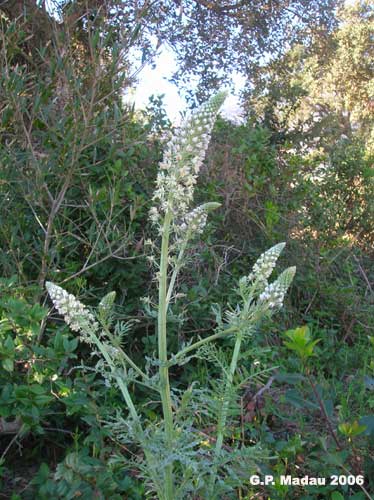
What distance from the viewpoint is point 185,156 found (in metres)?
2.13

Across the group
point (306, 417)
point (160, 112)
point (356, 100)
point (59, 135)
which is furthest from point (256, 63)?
point (356, 100)

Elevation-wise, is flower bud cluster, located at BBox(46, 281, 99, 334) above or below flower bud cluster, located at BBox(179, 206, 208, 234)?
below

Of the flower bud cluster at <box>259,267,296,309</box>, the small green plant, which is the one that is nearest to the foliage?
the small green plant

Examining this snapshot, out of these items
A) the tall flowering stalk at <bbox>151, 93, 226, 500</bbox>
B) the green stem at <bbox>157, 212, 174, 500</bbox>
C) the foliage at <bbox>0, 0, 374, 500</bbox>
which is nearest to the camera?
the green stem at <bbox>157, 212, 174, 500</bbox>

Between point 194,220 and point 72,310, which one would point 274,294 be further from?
point 72,310

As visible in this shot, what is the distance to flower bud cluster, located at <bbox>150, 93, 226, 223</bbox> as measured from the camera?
2121mm

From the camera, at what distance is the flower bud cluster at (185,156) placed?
212 cm

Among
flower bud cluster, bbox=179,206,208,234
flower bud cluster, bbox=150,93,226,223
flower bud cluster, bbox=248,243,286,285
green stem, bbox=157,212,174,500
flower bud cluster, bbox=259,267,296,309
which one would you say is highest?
flower bud cluster, bbox=150,93,226,223

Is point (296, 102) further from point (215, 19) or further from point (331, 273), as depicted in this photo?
point (331, 273)

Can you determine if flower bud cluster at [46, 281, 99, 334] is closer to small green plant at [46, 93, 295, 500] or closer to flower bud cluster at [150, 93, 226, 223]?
small green plant at [46, 93, 295, 500]

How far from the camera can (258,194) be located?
203 inches

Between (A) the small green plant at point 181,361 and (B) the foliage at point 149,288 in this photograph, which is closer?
(A) the small green plant at point 181,361

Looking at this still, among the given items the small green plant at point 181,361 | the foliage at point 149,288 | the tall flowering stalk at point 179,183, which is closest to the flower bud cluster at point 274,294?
the small green plant at point 181,361

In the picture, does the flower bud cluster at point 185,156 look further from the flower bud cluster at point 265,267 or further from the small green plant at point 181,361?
the flower bud cluster at point 265,267
